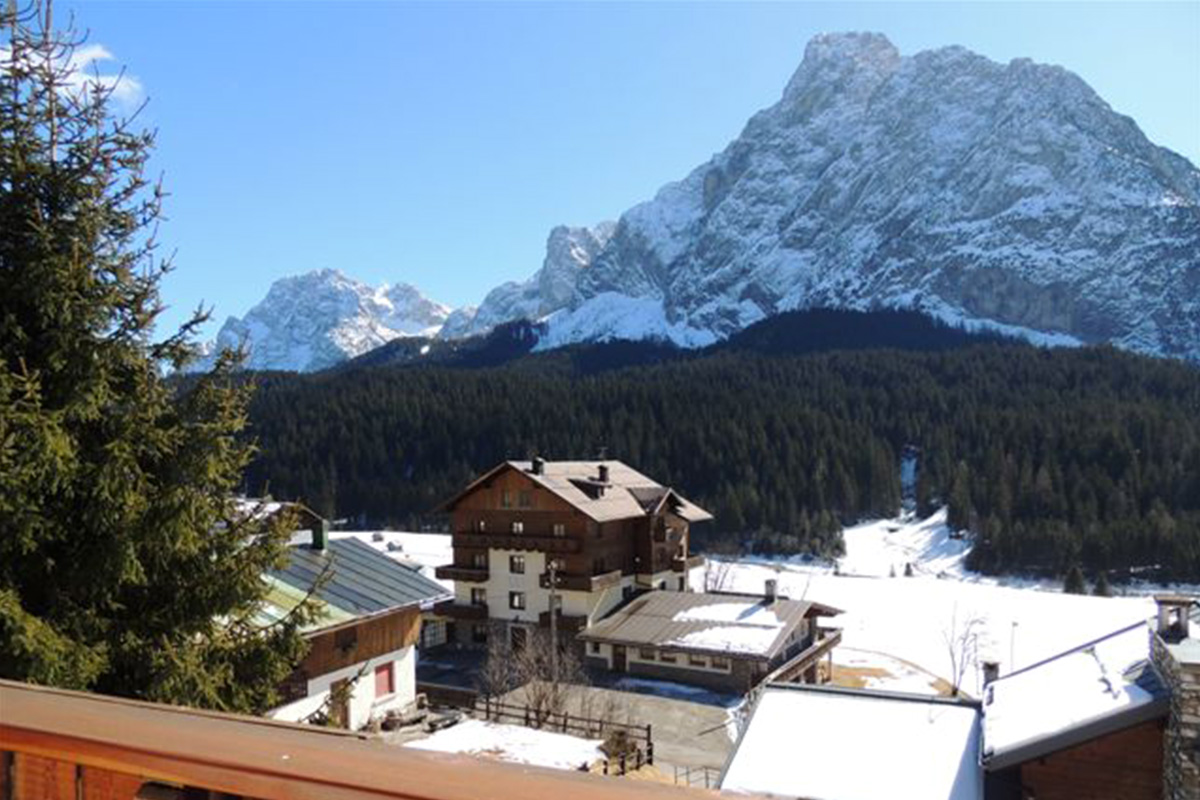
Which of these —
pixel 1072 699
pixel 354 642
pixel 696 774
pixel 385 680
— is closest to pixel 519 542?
pixel 385 680

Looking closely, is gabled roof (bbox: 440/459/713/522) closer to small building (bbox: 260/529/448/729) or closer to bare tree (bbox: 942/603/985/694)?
bare tree (bbox: 942/603/985/694)

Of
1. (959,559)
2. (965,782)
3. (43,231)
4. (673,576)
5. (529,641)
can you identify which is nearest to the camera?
(43,231)

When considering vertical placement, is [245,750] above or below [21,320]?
below

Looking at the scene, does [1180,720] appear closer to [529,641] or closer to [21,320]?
[21,320]

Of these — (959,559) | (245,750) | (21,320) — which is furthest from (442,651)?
(959,559)

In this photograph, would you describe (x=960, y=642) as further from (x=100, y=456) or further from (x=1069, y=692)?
(x=100, y=456)

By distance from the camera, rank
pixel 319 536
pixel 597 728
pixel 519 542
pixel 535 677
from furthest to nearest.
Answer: pixel 519 542 → pixel 535 677 → pixel 597 728 → pixel 319 536

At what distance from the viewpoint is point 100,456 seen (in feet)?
24.7

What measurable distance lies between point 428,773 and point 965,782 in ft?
51.1

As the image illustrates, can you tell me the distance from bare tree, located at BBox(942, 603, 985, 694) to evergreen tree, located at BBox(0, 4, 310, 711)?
35.0 m

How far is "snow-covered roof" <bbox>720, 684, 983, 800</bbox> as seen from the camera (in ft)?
48.9

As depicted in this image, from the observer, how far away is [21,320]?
761 cm

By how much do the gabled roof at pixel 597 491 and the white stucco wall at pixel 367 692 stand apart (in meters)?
17.2

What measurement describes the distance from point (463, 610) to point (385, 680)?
66.9ft
